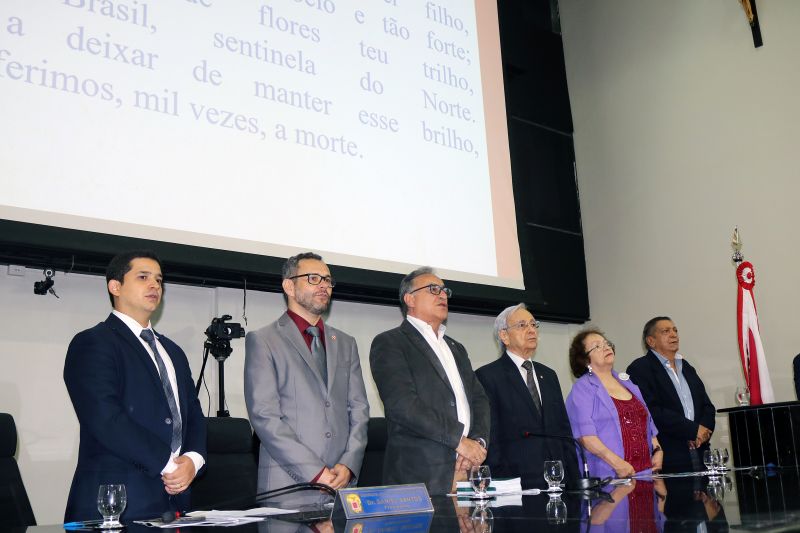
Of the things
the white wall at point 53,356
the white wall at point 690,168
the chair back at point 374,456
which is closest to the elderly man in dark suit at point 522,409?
the chair back at point 374,456

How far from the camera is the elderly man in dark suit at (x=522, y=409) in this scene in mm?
3432

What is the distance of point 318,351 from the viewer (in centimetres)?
311

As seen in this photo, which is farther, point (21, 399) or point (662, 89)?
point (662, 89)

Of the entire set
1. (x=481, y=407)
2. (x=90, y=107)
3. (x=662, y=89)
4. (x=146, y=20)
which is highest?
(x=662, y=89)

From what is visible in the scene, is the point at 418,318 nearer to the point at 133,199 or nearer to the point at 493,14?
the point at 133,199

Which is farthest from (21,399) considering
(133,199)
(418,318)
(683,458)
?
(683,458)

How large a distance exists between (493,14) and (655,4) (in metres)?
1.66

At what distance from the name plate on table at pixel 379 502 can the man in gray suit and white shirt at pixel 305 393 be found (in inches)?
37.6

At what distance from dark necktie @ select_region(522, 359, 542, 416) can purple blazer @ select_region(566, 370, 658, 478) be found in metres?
0.25

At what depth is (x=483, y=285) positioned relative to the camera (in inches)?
197

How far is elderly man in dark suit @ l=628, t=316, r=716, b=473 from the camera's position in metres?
4.51

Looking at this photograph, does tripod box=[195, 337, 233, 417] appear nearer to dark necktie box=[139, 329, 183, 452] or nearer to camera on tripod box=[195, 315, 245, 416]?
camera on tripod box=[195, 315, 245, 416]

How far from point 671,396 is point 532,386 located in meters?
1.45

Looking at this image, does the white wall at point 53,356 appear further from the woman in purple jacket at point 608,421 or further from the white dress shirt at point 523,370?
the woman in purple jacket at point 608,421
